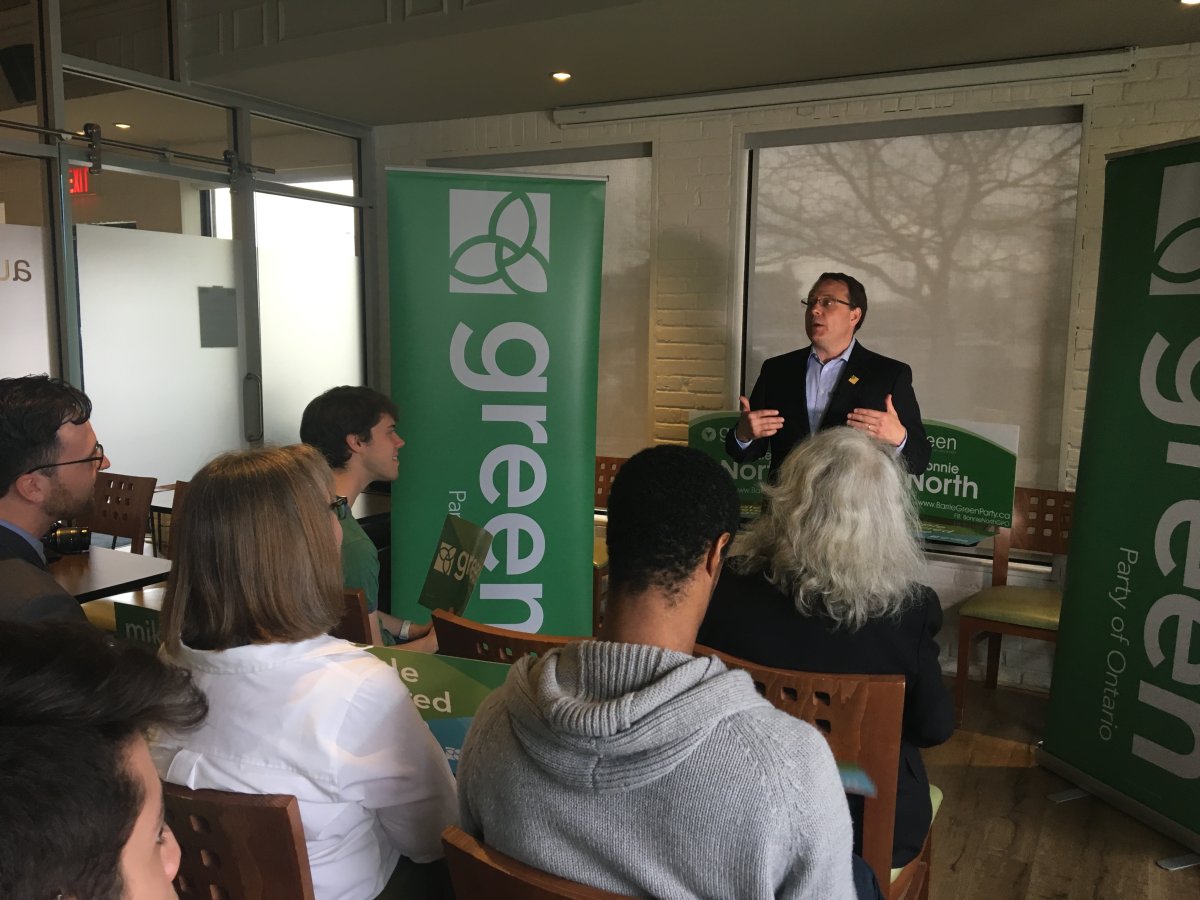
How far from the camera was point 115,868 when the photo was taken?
57cm

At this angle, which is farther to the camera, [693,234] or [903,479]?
[693,234]

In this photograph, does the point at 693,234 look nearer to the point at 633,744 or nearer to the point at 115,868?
the point at 633,744

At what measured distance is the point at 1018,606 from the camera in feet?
11.8

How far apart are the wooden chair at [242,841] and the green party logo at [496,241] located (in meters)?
2.50

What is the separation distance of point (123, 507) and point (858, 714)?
3.68 meters

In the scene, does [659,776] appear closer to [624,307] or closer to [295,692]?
[295,692]

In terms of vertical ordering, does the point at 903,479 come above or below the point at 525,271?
below

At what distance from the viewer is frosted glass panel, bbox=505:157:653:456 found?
4.89 metres

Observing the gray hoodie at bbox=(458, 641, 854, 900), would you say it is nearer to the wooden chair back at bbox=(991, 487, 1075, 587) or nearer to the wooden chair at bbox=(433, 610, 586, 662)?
the wooden chair at bbox=(433, 610, 586, 662)

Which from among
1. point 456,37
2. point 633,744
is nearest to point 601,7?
point 456,37

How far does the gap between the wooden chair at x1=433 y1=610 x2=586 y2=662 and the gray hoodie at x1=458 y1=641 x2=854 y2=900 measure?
2.10 ft

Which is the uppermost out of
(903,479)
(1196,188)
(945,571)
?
(1196,188)

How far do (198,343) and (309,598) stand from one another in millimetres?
3885

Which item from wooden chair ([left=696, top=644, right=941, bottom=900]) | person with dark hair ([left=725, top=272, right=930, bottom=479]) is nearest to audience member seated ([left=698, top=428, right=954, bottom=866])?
wooden chair ([left=696, top=644, right=941, bottom=900])
